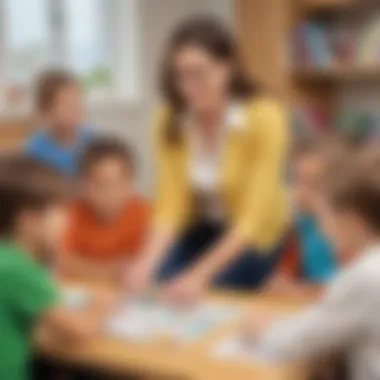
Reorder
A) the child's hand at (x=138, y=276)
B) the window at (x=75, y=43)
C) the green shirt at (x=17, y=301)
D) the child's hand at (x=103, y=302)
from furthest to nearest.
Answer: the window at (x=75, y=43) → the child's hand at (x=138, y=276) → the child's hand at (x=103, y=302) → the green shirt at (x=17, y=301)

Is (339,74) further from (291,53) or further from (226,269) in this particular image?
(226,269)

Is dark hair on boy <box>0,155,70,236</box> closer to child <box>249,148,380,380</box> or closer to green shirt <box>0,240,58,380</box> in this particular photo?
green shirt <box>0,240,58,380</box>

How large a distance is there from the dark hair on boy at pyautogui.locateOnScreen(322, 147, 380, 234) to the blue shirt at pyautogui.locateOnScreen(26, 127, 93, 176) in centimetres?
186

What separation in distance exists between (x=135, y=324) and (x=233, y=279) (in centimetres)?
57

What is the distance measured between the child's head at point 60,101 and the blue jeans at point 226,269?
1.14 metres

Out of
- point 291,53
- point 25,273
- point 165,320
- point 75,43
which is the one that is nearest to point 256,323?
point 165,320

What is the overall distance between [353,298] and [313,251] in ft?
3.23

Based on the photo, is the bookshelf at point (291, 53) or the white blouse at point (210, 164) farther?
the bookshelf at point (291, 53)

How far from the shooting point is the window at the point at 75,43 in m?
4.23

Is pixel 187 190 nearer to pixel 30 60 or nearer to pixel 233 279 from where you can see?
pixel 233 279

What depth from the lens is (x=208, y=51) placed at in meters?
2.35

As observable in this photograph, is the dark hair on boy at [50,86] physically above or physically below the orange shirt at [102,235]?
above

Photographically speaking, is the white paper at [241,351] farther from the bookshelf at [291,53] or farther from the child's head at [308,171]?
the bookshelf at [291,53]

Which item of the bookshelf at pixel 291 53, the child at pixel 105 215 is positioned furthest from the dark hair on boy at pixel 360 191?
the bookshelf at pixel 291 53
